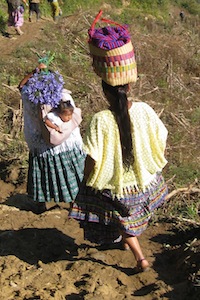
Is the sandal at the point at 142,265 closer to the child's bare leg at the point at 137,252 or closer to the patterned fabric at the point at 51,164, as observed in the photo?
the child's bare leg at the point at 137,252

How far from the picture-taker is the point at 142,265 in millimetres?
3168

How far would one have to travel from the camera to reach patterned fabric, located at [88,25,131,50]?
2.68 metres

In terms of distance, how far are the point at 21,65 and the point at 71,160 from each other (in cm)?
461

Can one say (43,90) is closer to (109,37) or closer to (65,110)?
(65,110)

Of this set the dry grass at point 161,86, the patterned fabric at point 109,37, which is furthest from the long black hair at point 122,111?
the dry grass at point 161,86

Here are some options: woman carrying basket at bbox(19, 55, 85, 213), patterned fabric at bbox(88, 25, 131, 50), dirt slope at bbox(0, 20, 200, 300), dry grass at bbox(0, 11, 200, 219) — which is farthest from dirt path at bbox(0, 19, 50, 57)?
patterned fabric at bbox(88, 25, 131, 50)

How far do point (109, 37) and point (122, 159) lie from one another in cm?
76

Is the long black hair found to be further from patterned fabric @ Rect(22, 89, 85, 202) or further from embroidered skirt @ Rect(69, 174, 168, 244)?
patterned fabric @ Rect(22, 89, 85, 202)

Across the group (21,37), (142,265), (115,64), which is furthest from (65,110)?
(21,37)

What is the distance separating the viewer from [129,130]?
2.83 meters

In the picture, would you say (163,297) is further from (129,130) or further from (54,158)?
(54,158)

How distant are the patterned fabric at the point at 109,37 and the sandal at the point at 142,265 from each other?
57.7 inches

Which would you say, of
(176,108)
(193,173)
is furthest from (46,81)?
(176,108)

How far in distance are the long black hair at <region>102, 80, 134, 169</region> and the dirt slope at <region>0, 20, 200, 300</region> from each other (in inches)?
36.9
